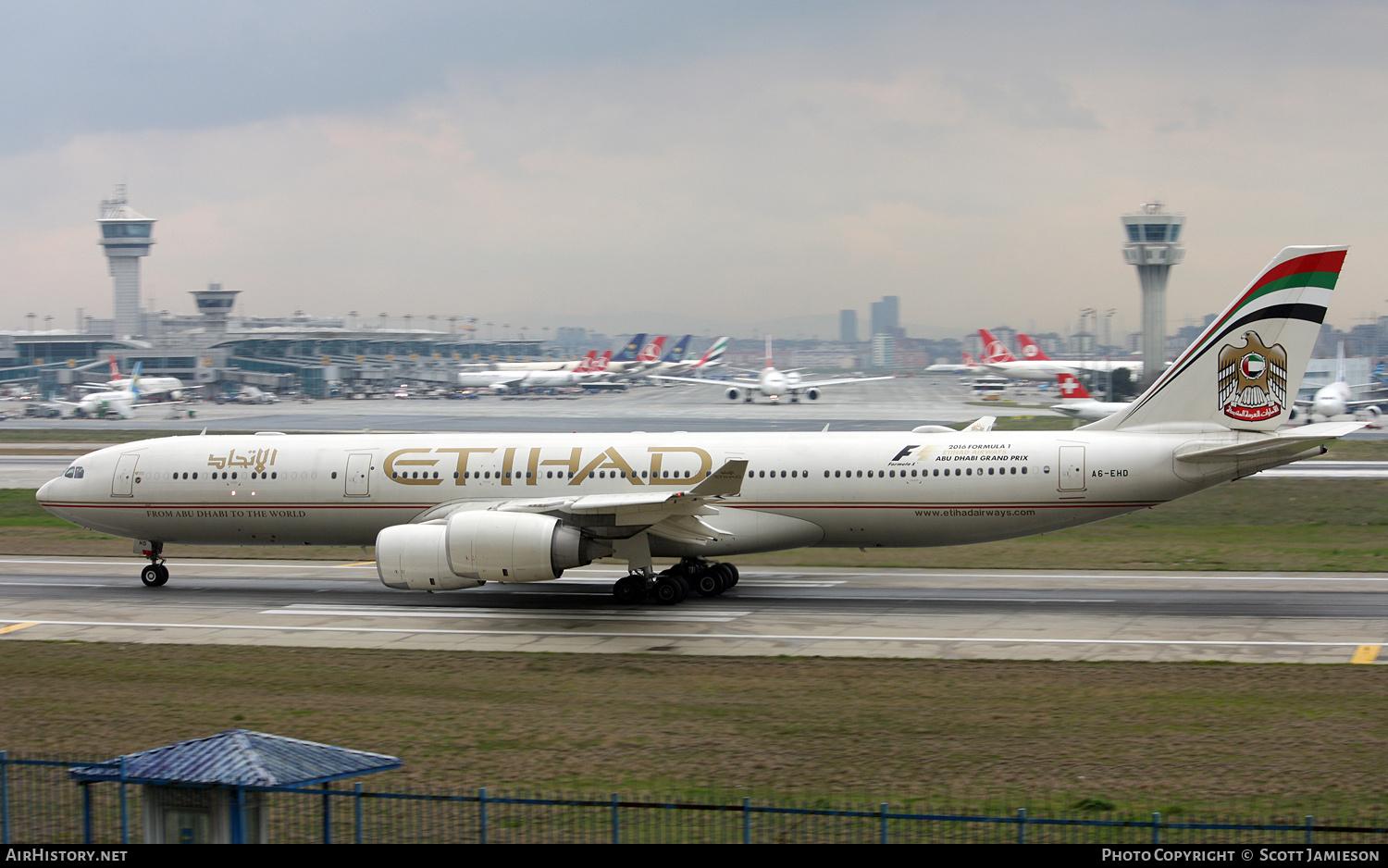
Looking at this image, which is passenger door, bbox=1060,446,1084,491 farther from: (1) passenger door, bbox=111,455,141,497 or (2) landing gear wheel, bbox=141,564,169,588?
(1) passenger door, bbox=111,455,141,497

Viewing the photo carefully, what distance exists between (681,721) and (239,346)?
168 meters

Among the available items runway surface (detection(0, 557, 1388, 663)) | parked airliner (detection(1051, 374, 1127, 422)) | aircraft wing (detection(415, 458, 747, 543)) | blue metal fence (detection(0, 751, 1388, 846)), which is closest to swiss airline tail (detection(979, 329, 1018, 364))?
parked airliner (detection(1051, 374, 1127, 422))

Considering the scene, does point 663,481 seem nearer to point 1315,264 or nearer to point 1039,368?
point 1315,264

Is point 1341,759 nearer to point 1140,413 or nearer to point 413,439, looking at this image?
point 1140,413

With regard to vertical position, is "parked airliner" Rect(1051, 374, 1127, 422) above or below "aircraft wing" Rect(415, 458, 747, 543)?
above

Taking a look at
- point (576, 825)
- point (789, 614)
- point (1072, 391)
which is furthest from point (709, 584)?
point (1072, 391)

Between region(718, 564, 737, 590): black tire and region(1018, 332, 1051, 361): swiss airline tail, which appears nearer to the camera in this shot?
region(718, 564, 737, 590): black tire

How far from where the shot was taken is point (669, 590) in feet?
96.5

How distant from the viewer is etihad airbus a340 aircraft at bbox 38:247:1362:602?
27.8 metres

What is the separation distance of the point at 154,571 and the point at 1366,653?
2991 cm

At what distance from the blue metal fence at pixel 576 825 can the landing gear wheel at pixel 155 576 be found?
19.9 meters

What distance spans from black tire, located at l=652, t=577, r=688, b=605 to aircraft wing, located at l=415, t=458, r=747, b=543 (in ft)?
3.47

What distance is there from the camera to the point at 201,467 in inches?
1298
